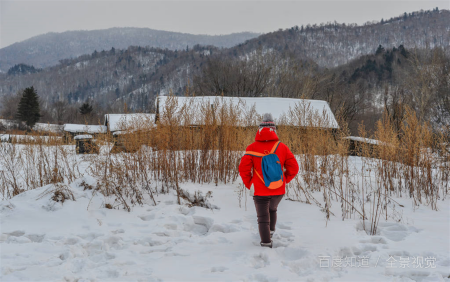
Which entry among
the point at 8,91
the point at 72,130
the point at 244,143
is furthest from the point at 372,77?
the point at 8,91

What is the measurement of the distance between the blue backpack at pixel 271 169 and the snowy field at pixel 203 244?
0.82m

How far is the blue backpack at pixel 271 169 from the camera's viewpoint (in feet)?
10.9

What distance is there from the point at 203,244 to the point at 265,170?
4.41 feet

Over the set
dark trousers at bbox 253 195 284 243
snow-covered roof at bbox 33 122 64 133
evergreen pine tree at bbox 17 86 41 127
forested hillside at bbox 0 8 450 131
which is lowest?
dark trousers at bbox 253 195 284 243

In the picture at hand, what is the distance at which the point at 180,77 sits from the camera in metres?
99.9

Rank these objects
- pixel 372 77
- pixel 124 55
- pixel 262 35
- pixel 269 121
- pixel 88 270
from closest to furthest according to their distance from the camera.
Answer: pixel 88 270 → pixel 269 121 → pixel 372 77 → pixel 262 35 → pixel 124 55

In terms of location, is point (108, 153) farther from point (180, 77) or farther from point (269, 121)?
point (180, 77)

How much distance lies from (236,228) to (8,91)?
172678 millimetres

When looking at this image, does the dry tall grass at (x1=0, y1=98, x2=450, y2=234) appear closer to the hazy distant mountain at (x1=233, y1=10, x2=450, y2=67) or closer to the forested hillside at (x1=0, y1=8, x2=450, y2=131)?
the forested hillside at (x1=0, y1=8, x2=450, y2=131)

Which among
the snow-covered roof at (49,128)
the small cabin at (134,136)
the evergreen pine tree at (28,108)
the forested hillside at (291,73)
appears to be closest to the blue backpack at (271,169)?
the small cabin at (134,136)

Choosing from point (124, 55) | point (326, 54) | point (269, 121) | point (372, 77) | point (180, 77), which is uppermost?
point (124, 55)

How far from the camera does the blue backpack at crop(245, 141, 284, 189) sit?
3322 mm

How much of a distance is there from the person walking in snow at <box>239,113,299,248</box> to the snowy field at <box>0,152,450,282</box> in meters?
0.38

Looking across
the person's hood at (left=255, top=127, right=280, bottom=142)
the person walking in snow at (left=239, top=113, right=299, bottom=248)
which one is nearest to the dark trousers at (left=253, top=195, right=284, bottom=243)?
the person walking in snow at (left=239, top=113, right=299, bottom=248)
